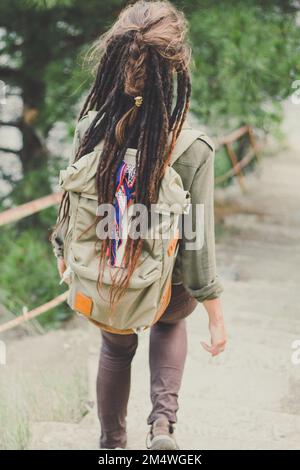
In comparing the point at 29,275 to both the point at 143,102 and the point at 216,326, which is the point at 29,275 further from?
the point at 143,102

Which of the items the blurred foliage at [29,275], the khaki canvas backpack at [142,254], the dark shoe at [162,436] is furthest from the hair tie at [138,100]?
the blurred foliage at [29,275]

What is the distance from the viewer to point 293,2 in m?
4.73

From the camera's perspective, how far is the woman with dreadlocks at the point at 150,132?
2006 mm

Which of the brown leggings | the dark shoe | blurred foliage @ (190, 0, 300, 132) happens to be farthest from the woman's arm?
blurred foliage @ (190, 0, 300, 132)

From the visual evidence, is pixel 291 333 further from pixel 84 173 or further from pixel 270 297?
pixel 84 173

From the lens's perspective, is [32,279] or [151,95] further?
[32,279]

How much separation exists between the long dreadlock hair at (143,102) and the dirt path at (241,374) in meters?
0.83

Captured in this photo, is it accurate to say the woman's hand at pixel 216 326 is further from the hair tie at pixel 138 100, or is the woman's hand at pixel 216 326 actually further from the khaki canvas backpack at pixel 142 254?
the hair tie at pixel 138 100

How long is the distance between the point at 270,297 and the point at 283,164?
539 cm

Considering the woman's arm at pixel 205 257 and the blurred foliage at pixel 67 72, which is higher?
the blurred foliage at pixel 67 72

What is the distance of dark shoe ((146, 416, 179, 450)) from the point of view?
223cm

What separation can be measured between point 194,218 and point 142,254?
19 centimetres

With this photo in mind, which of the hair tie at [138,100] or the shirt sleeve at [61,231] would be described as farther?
the shirt sleeve at [61,231]
